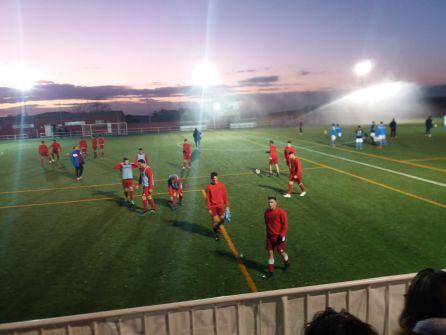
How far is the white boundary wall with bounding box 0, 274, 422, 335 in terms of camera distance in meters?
3.99

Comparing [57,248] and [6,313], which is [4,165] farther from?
[6,313]

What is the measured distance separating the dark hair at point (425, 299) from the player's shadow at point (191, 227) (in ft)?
26.1

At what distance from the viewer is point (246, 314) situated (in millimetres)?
4312

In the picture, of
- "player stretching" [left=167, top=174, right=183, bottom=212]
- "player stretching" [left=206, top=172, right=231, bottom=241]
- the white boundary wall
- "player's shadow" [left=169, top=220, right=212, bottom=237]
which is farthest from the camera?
"player stretching" [left=167, top=174, right=183, bottom=212]

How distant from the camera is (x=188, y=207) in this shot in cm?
1262

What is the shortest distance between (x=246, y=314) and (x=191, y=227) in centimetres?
626

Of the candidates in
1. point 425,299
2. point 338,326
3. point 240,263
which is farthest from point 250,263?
point 338,326

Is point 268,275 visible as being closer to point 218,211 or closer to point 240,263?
point 240,263

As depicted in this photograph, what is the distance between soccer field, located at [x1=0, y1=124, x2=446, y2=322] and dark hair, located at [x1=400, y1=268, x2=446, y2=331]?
5026mm

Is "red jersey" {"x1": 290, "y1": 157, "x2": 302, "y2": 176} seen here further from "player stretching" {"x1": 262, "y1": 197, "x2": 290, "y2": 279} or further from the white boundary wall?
the white boundary wall

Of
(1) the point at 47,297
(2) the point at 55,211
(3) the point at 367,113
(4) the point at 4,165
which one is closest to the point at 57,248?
(1) the point at 47,297

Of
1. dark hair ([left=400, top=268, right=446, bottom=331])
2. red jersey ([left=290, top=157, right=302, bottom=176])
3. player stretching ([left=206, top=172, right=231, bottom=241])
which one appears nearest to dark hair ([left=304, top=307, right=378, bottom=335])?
dark hair ([left=400, top=268, right=446, bottom=331])

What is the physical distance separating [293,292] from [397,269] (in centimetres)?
413

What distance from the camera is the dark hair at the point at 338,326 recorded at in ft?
5.29
